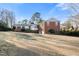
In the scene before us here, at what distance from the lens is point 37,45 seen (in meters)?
1.47

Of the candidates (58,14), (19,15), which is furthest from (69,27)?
(19,15)

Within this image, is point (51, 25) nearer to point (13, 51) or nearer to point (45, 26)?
point (45, 26)

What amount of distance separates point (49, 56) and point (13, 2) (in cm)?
53

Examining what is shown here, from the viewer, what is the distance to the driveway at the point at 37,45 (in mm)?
1451

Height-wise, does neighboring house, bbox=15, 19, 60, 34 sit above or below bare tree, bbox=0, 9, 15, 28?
below

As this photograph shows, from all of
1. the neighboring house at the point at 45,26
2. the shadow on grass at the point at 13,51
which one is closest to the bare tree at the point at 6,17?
the neighboring house at the point at 45,26

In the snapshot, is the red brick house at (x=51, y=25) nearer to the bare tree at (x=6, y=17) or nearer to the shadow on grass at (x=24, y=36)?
the shadow on grass at (x=24, y=36)

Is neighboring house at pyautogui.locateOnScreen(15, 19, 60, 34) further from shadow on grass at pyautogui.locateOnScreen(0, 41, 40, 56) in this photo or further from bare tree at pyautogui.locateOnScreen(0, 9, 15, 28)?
shadow on grass at pyautogui.locateOnScreen(0, 41, 40, 56)

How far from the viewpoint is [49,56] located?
1444 mm

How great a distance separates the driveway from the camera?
145 centimetres

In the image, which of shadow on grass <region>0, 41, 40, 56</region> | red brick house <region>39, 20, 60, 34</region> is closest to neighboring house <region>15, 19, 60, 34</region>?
red brick house <region>39, 20, 60, 34</region>

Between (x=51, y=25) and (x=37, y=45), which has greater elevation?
(x=51, y=25)

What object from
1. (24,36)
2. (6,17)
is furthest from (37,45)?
(6,17)

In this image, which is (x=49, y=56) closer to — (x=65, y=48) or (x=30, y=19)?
(x=65, y=48)
